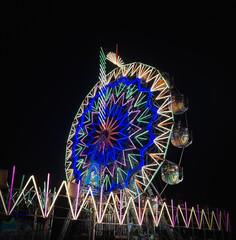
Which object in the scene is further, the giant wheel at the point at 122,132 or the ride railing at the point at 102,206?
the giant wheel at the point at 122,132

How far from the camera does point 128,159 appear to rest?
17.5m

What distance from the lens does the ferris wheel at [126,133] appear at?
15703mm

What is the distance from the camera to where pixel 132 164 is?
56.7ft

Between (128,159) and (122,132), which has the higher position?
(122,132)

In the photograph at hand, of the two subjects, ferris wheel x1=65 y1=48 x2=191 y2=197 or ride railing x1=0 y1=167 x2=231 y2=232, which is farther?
ferris wheel x1=65 y1=48 x2=191 y2=197

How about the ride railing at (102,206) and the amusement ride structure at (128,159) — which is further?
the amusement ride structure at (128,159)

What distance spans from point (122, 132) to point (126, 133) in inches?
13.4

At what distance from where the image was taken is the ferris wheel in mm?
15703

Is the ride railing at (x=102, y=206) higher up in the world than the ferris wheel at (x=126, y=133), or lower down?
lower down

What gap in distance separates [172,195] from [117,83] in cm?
1905

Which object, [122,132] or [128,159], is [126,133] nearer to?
[122,132]

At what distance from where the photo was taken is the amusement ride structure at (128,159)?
15.3 m

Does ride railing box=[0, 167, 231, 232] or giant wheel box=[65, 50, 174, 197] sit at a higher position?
giant wheel box=[65, 50, 174, 197]

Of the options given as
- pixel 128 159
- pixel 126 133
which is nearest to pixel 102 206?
pixel 128 159
